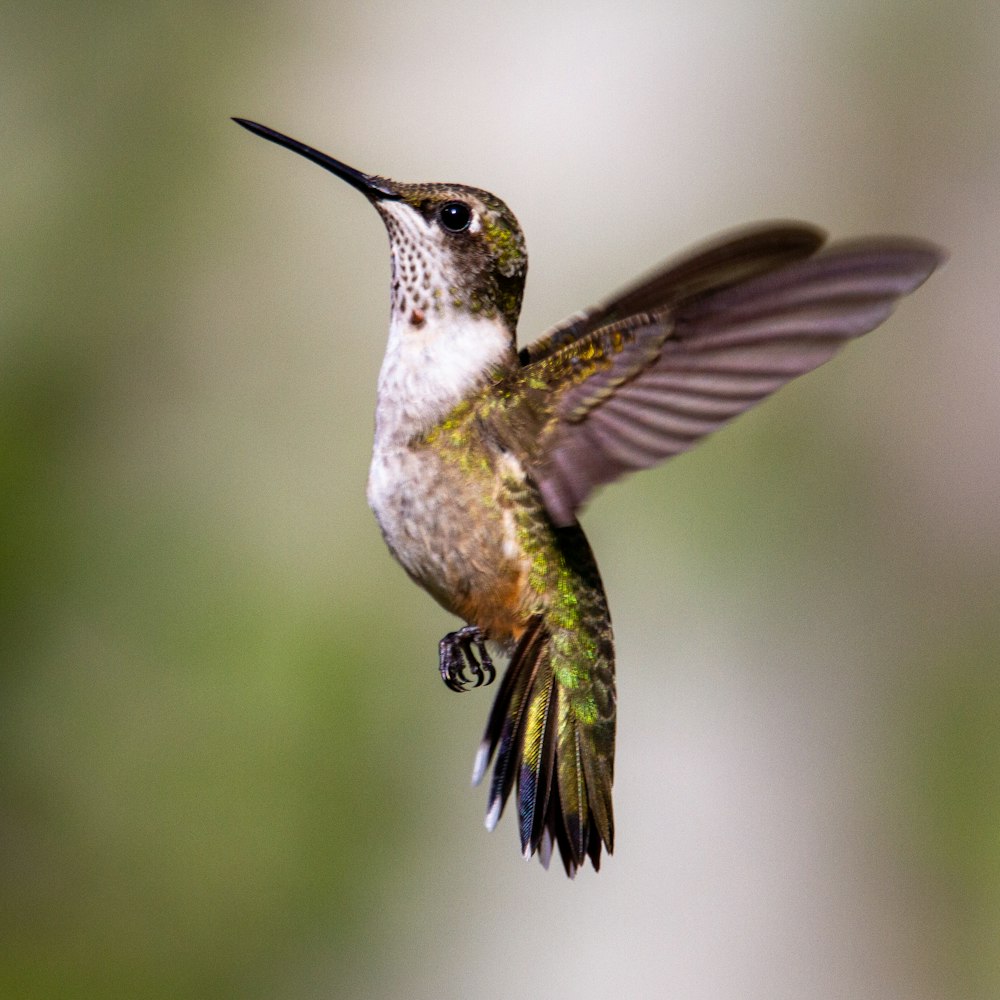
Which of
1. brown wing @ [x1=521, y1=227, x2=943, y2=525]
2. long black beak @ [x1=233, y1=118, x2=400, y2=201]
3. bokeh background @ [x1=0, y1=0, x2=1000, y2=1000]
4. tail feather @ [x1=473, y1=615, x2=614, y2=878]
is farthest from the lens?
bokeh background @ [x1=0, y1=0, x2=1000, y2=1000]

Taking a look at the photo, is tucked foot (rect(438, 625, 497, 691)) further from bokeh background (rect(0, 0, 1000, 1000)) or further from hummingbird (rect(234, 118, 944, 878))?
bokeh background (rect(0, 0, 1000, 1000))

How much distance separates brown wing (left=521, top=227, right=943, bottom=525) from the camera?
117cm

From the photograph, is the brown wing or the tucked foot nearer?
the brown wing

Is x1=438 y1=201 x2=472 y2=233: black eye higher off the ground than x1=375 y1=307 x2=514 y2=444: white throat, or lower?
higher

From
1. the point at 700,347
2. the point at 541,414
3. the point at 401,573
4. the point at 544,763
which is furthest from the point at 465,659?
the point at 401,573

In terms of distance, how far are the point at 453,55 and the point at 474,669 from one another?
3493 millimetres

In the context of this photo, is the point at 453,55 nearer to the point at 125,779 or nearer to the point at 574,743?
the point at 125,779

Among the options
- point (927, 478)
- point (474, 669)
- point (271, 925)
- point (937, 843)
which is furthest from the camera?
point (927, 478)

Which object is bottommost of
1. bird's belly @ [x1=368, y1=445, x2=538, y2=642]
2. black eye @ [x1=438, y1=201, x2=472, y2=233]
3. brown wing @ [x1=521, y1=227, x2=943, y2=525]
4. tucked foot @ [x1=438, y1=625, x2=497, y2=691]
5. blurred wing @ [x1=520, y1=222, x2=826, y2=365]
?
tucked foot @ [x1=438, y1=625, x2=497, y2=691]

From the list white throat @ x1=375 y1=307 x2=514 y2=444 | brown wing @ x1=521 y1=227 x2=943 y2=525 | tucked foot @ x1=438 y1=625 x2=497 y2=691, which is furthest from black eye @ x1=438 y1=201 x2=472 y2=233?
tucked foot @ x1=438 y1=625 x2=497 y2=691

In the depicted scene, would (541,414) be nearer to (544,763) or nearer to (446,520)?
(446,520)

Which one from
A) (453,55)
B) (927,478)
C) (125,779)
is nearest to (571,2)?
(453,55)

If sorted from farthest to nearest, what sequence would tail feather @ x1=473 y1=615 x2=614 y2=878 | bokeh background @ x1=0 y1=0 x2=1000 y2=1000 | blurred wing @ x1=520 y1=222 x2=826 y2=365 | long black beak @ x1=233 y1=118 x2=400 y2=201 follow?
bokeh background @ x1=0 y1=0 x2=1000 y2=1000 < tail feather @ x1=473 y1=615 x2=614 y2=878 < long black beak @ x1=233 y1=118 x2=400 y2=201 < blurred wing @ x1=520 y1=222 x2=826 y2=365

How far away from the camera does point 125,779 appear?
12.4ft
